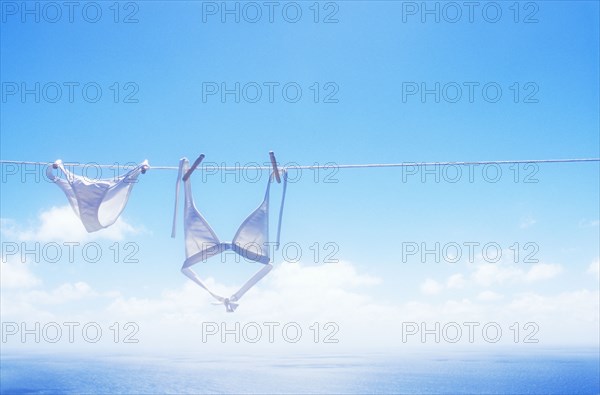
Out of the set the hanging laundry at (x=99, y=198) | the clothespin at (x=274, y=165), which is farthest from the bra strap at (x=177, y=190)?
the clothespin at (x=274, y=165)

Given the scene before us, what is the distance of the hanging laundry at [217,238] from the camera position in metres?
5.45

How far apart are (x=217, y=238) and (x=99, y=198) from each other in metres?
1.58

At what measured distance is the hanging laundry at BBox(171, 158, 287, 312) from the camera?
215 inches

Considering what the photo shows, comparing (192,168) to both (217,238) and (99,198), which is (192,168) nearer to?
(217,238)

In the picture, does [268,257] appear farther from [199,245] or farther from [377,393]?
[377,393]

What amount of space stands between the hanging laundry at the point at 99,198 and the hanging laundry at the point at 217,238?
2.34 feet

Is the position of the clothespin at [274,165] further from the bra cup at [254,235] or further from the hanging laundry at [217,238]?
the bra cup at [254,235]

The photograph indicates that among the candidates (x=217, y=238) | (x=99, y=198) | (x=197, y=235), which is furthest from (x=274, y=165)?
(x=99, y=198)

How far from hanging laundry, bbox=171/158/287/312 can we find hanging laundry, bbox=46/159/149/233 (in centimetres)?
71

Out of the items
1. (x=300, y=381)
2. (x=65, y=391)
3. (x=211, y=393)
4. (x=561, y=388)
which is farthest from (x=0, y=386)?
(x=561, y=388)

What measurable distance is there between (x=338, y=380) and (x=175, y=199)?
155 metres

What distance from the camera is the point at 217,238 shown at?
5.54 m

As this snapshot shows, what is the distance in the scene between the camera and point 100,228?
18.9 feet

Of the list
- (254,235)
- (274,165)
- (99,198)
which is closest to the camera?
(274,165)
